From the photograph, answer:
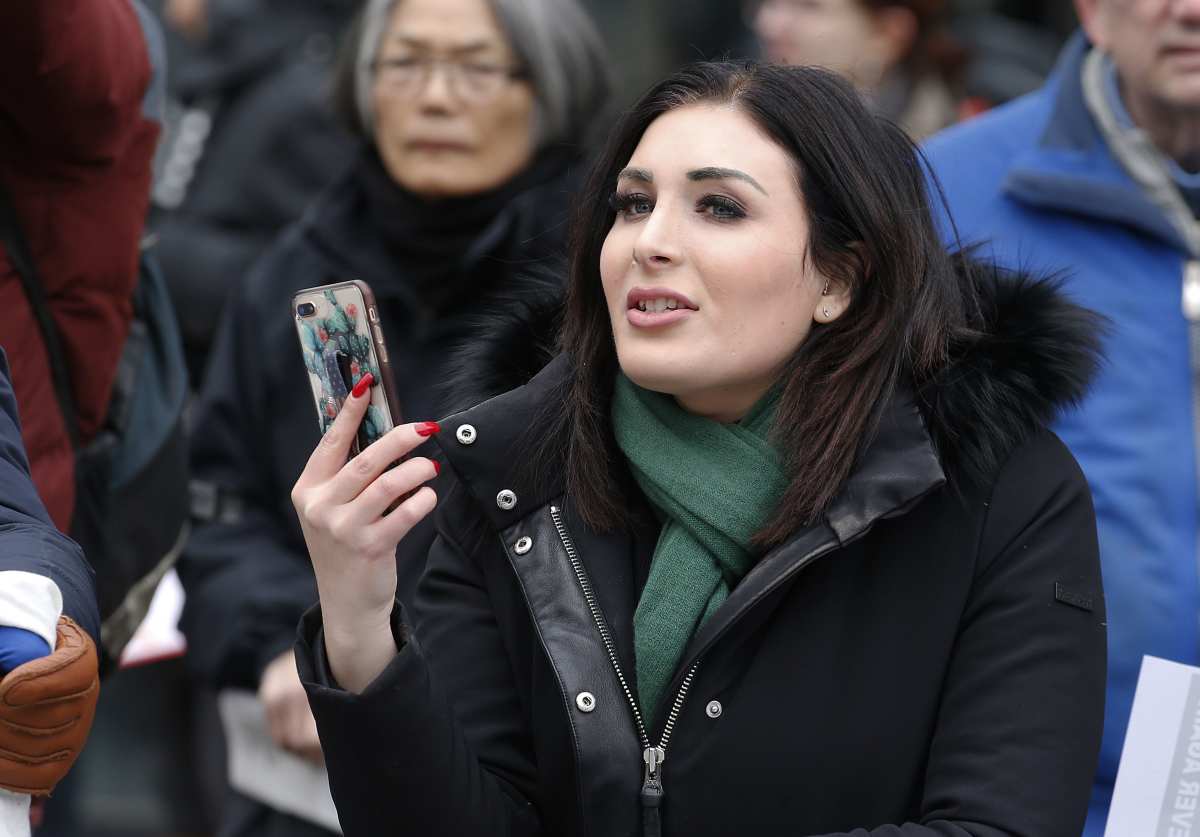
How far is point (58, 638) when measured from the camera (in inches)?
82.0

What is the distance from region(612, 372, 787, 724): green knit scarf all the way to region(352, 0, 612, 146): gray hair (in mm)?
1679

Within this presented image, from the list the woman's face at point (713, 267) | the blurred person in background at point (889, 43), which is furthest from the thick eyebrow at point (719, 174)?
the blurred person in background at point (889, 43)

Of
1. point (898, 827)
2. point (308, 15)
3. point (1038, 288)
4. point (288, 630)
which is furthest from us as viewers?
point (308, 15)

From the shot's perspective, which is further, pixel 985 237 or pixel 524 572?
pixel 985 237

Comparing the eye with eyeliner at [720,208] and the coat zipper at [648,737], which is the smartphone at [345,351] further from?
the eye with eyeliner at [720,208]

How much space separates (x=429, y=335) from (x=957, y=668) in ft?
5.92

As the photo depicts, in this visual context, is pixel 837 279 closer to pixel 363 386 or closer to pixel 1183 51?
pixel 363 386

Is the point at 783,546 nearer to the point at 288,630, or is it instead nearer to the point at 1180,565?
the point at 1180,565

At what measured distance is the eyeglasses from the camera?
427cm

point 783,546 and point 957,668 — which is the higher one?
point 783,546

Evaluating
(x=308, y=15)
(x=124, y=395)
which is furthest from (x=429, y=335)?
(x=308, y=15)

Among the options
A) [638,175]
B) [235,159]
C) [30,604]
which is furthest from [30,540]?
[235,159]

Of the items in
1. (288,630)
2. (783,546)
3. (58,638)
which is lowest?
(288,630)

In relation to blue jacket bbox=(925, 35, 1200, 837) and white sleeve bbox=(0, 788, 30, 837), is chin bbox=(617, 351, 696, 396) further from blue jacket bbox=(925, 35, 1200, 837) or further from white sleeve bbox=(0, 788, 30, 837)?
white sleeve bbox=(0, 788, 30, 837)
